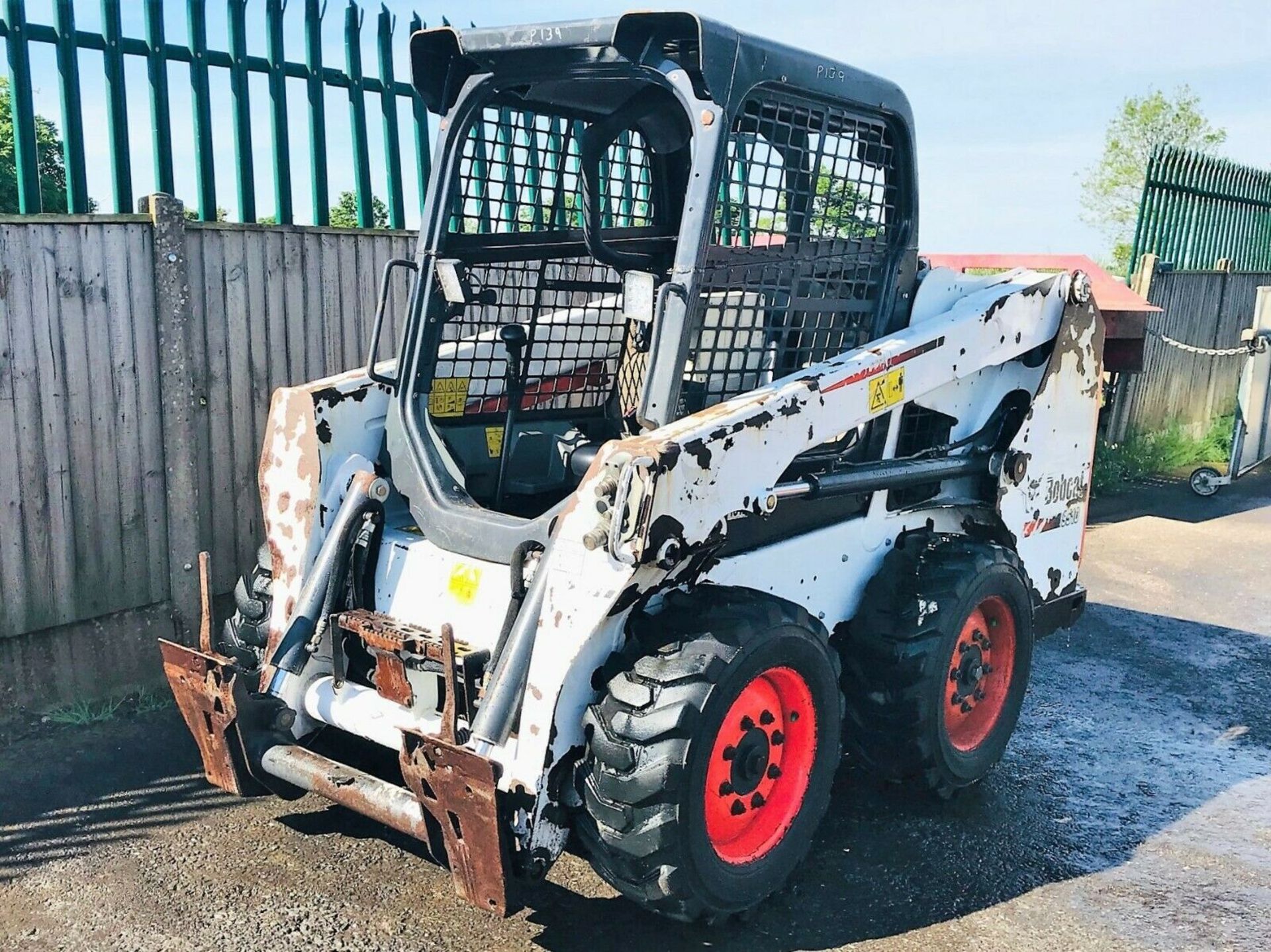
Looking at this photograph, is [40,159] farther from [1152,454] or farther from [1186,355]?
[1186,355]

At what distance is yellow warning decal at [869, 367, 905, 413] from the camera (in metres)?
3.59

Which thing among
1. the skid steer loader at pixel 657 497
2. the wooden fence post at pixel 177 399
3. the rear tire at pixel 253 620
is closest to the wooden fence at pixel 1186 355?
the skid steer loader at pixel 657 497

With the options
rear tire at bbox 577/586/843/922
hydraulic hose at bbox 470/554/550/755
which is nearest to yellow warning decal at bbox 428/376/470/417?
hydraulic hose at bbox 470/554/550/755

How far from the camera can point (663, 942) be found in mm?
3184

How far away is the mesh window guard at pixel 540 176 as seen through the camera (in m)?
3.96

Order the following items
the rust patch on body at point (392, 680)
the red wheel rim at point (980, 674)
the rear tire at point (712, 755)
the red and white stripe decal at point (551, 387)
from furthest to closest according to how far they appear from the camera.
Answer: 1. the red and white stripe decal at point (551, 387)
2. the red wheel rim at point (980, 674)
3. the rust patch on body at point (392, 680)
4. the rear tire at point (712, 755)

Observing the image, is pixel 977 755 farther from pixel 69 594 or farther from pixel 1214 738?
pixel 69 594

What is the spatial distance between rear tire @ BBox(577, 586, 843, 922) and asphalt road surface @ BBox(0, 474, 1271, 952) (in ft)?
0.73

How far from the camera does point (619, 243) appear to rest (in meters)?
4.09

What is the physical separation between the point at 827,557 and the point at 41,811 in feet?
8.83

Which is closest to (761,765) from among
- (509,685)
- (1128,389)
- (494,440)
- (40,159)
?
(509,685)

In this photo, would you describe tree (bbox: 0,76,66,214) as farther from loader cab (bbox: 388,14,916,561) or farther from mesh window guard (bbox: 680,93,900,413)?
mesh window guard (bbox: 680,93,900,413)

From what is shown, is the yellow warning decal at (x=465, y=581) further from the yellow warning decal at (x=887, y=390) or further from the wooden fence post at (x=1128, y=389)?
the wooden fence post at (x=1128, y=389)

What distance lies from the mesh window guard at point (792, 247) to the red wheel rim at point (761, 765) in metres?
0.86
